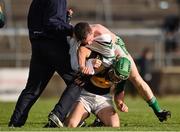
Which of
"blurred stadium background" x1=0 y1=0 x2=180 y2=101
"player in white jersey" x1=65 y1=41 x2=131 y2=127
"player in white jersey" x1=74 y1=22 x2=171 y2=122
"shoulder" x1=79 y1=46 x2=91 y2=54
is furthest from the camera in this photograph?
"blurred stadium background" x1=0 y1=0 x2=180 y2=101

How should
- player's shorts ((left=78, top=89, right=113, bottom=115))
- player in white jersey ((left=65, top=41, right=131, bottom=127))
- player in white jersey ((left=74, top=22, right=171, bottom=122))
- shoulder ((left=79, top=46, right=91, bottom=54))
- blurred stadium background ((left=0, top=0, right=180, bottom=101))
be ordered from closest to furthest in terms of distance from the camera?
player in white jersey ((left=74, top=22, right=171, bottom=122)), shoulder ((left=79, top=46, right=91, bottom=54)), player in white jersey ((left=65, top=41, right=131, bottom=127)), player's shorts ((left=78, top=89, right=113, bottom=115)), blurred stadium background ((left=0, top=0, right=180, bottom=101))

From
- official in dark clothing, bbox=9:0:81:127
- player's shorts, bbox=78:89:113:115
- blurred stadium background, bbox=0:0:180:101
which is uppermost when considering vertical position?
official in dark clothing, bbox=9:0:81:127

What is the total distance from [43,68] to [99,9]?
22.8 meters

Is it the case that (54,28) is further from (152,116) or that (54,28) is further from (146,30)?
(146,30)

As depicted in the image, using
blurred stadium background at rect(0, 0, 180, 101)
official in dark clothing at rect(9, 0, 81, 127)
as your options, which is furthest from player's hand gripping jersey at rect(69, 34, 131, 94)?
blurred stadium background at rect(0, 0, 180, 101)

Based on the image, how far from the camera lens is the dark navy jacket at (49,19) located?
11.9 m

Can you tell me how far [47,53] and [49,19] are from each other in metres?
0.51

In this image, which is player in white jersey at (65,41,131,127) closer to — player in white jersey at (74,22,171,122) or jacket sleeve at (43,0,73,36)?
player in white jersey at (74,22,171,122)

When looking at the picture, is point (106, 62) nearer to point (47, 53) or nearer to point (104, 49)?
point (104, 49)

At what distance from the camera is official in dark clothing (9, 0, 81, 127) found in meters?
11.8

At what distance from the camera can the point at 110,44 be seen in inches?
453

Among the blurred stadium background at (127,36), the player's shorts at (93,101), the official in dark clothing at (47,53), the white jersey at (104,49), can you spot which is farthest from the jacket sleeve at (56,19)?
the blurred stadium background at (127,36)

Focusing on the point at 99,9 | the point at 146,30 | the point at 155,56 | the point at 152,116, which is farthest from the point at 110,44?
the point at 99,9

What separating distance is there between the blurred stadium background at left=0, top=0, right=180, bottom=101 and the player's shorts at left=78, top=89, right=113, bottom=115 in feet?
44.3
